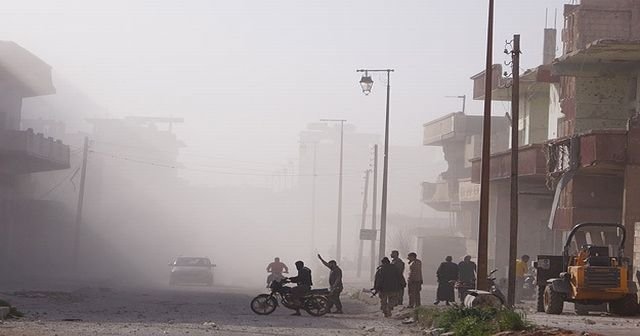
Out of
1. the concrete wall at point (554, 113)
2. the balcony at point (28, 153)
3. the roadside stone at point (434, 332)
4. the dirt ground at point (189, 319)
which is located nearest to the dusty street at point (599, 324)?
the dirt ground at point (189, 319)

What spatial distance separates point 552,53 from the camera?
184 feet

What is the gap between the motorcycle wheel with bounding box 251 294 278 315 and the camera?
29156 millimetres

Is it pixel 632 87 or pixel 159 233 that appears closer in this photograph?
pixel 632 87

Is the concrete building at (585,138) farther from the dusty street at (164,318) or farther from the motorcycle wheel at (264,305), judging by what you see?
the motorcycle wheel at (264,305)

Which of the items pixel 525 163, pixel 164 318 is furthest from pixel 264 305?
pixel 525 163

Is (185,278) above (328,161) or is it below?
below

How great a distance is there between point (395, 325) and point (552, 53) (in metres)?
32.3

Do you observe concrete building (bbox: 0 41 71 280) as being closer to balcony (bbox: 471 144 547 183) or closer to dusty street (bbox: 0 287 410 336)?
dusty street (bbox: 0 287 410 336)

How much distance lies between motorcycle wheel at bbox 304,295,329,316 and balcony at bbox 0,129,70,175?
2853cm

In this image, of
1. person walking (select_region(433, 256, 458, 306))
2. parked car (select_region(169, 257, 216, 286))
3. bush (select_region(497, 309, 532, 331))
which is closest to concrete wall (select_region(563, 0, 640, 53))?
person walking (select_region(433, 256, 458, 306))

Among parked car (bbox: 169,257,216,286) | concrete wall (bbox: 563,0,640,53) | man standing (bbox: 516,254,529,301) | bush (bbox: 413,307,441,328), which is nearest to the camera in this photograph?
bush (bbox: 413,307,441,328)

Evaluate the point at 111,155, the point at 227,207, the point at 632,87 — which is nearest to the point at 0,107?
the point at 632,87

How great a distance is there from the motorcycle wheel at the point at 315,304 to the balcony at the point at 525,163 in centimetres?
1293

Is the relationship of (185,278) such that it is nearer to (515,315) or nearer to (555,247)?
(555,247)
